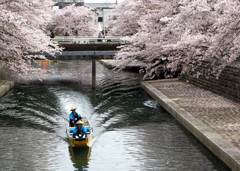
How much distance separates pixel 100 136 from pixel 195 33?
27.8 feet

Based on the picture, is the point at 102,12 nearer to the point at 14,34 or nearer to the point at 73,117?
the point at 14,34

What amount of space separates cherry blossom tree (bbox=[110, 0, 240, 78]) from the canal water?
12.4ft

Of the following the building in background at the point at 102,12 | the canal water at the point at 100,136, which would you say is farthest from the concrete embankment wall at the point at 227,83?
the building in background at the point at 102,12

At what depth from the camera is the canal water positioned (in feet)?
43.9

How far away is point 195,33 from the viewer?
68.9 ft

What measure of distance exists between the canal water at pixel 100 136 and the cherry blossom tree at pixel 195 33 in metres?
3.78

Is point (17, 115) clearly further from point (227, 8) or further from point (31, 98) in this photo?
point (227, 8)

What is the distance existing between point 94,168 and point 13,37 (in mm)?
12340

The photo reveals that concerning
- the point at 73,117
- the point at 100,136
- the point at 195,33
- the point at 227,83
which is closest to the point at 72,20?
the point at 227,83

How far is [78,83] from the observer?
35.4m

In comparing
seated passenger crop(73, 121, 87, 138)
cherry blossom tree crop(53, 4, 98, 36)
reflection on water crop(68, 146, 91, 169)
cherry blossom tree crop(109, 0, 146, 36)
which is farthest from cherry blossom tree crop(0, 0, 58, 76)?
cherry blossom tree crop(53, 4, 98, 36)

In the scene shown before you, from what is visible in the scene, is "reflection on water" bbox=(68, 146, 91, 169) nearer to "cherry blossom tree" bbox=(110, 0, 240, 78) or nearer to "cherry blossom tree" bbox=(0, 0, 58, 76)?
"cherry blossom tree" bbox=(110, 0, 240, 78)

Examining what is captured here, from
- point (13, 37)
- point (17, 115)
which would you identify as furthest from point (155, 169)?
point (13, 37)

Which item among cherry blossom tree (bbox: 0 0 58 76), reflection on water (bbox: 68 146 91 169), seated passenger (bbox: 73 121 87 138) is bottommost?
reflection on water (bbox: 68 146 91 169)
